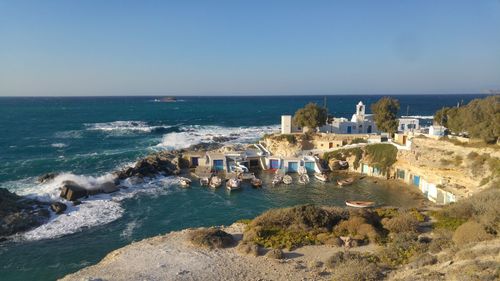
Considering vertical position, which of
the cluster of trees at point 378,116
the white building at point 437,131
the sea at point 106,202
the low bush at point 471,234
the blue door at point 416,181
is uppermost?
the cluster of trees at point 378,116

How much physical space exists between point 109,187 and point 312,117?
105 ft

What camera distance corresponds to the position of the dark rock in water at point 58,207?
3391cm

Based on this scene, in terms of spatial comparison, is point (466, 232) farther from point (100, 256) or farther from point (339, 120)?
point (339, 120)

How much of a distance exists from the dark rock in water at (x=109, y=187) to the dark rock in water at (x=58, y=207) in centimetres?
583

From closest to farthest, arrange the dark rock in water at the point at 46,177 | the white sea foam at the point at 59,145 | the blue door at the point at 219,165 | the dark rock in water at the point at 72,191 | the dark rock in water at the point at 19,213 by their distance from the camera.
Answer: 1. the dark rock in water at the point at 19,213
2. the dark rock in water at the point at 72,191
3. the dark rock in water at the point at 46,177
4. the blue door at the point at 219,165
5. the white sea foam at the point at 59,145

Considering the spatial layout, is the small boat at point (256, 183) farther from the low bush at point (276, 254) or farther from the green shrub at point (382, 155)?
the low bush at point (276, 254)

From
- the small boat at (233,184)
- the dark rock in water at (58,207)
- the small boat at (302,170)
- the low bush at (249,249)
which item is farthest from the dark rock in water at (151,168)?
the low bush at (249,249)

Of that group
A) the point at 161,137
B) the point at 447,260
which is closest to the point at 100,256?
the point at 447,260

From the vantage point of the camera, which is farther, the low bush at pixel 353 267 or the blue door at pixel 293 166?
the blue door at pixel 293 166

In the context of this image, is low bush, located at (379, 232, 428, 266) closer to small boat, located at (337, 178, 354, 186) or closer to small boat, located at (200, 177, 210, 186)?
small boat, located at (337, 178, 354, 186)

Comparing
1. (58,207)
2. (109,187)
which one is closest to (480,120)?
(109,187)

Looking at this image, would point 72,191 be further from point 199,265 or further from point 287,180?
point 287,180

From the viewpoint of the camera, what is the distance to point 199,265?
21.3m

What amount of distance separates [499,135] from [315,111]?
2672cm
